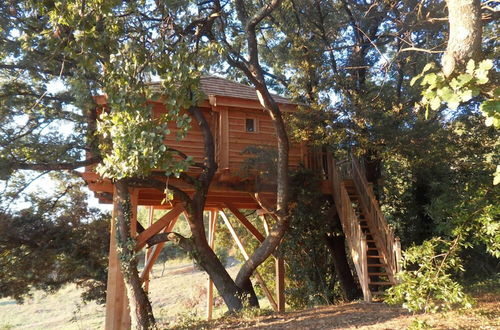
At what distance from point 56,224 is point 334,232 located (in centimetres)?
857

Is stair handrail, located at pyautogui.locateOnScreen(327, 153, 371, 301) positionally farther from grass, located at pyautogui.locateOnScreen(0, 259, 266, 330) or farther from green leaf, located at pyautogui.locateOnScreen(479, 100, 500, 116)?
grass, located at pyautogui.locateOnScreen(0, 259, 266, 330)

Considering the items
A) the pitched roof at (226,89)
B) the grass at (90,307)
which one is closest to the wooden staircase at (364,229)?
the pitched roof at (226,89)

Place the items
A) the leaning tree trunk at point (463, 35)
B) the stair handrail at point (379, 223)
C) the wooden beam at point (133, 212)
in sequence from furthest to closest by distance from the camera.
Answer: the wooden beam at point (133, 212) → the stair handrail at point (379, 223) → the leaning tree trunk at point (463, 35)

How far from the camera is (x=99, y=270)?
12984 mm

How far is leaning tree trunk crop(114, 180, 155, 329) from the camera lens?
830cm

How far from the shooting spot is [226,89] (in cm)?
1222

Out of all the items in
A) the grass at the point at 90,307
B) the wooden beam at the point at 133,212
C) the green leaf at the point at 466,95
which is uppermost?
the green leaf at the point at 466,95

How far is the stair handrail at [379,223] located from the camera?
344 inches

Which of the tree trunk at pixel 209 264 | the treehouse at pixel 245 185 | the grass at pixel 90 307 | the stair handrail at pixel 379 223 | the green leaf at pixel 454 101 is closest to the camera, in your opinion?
the green leaf at pixel 454 101

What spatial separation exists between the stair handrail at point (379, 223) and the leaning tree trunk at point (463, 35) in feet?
15.5

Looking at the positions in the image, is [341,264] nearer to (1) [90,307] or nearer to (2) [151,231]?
(2) [151,231]

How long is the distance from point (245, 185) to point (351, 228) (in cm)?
297

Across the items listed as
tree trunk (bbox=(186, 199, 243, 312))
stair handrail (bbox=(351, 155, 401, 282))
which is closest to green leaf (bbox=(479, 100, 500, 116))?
stair handrail (bbox=(351, 155, 401, 282))

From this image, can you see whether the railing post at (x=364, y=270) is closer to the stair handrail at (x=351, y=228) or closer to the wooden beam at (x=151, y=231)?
the stair handrail at (x=351, y=228)
